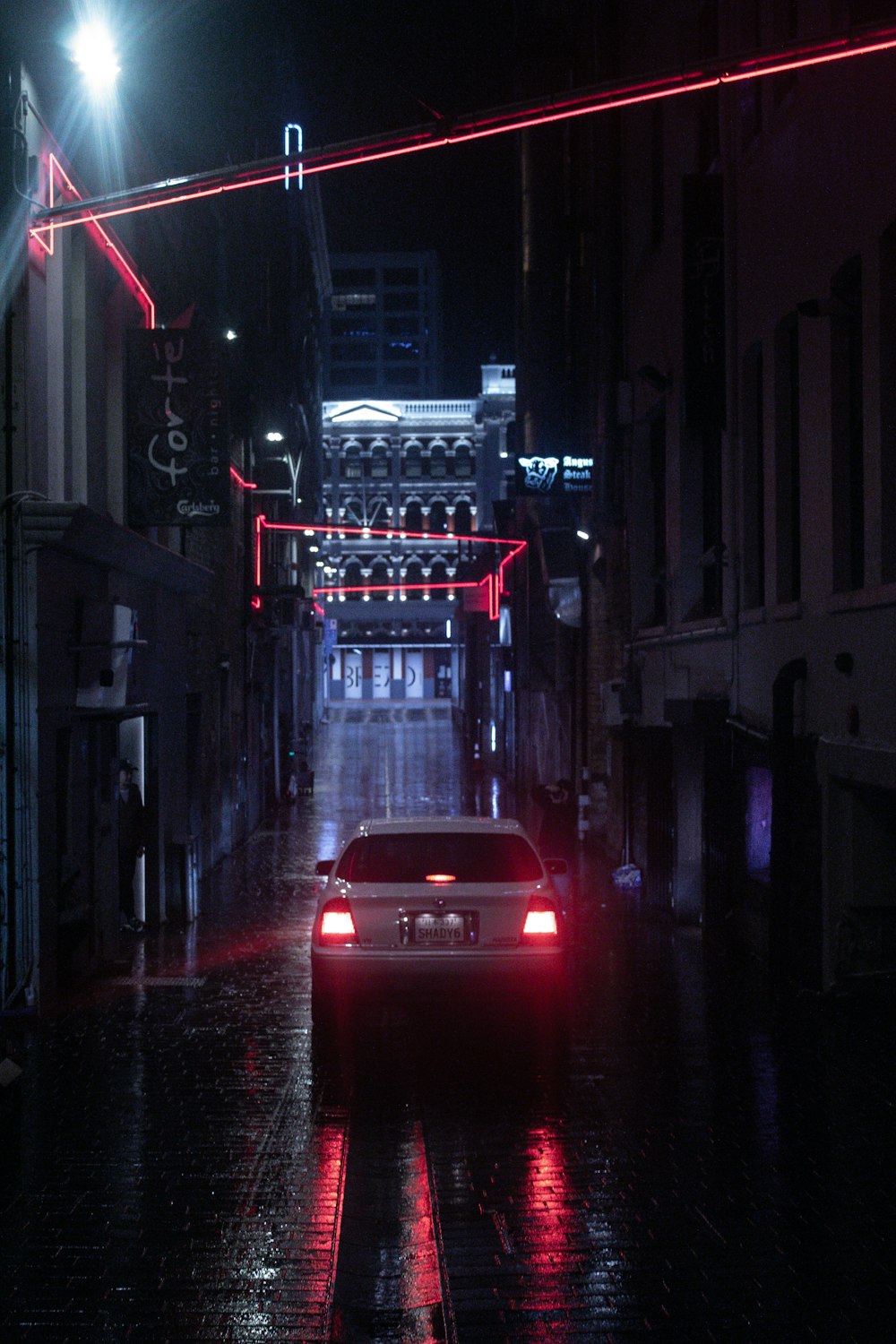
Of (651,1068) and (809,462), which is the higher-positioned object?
(809,462)

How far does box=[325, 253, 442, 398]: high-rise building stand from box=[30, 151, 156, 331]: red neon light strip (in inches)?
3900

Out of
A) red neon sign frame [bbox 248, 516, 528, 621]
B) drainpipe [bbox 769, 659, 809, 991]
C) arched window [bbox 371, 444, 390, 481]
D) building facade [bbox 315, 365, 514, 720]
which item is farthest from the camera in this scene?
arched window [bbox 371, 444, 390, 481]

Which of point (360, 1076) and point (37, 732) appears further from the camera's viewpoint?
point (37, 732)

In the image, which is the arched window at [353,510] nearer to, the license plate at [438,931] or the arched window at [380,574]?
the arched window at [380,574]

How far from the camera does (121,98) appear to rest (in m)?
15.1

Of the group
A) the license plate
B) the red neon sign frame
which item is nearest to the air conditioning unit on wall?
the red neon sign frame

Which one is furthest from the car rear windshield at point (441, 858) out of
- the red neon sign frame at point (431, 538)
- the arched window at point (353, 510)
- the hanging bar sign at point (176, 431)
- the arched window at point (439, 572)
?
the arched window at point (439, 572)

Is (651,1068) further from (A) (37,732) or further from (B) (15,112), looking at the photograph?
(B) (15,112)

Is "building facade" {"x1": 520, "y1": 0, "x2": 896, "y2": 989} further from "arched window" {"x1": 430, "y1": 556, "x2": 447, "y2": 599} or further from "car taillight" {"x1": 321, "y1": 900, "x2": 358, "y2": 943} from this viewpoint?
"arched window" {"x1": 430, "y1": 556, "x2": 447, "y2": 599}

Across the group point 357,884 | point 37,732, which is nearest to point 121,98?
point 37,732

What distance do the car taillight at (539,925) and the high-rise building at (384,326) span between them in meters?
107

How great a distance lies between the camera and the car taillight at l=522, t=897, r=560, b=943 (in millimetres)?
9320

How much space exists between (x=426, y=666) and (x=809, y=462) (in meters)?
89.0

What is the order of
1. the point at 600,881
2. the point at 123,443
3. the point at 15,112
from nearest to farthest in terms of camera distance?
the point at 15,112 → the point at 123,443 → the point at 600,881
